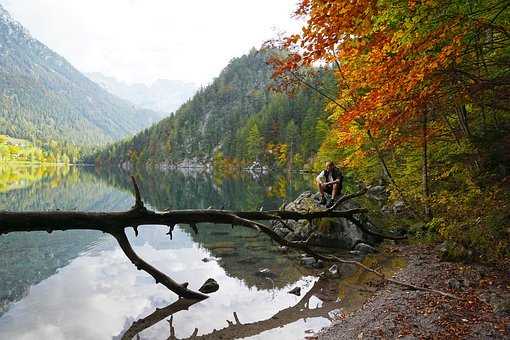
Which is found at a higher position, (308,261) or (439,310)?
(439,310)

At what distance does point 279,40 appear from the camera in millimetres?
12703

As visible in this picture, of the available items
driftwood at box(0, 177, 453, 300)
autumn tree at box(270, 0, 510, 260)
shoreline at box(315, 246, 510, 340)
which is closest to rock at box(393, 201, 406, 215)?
autumn tree at box(270, 0, 510, 260)

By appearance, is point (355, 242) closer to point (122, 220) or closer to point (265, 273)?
point (265, 273)

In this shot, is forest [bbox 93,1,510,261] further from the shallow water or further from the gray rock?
the gray rock

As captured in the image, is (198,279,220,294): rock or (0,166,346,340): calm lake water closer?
(0,166,346,340): calm lake water

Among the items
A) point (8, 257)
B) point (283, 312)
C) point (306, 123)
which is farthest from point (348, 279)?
point (306, 123)

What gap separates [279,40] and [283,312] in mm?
8427

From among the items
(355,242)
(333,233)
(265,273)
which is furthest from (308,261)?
(333,233)

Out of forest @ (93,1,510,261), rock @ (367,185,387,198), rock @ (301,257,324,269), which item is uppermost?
forest @ (93,1,510,261)

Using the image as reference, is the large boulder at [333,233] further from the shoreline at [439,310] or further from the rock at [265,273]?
the shoreline at [439,310]

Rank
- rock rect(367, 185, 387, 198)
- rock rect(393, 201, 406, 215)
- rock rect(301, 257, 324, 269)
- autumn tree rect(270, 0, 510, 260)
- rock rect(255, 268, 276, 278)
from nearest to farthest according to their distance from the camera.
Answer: autumn tree rect(270, 0, 510, 260) → rock rect(255, 268, 276, 278) → rock rect(301, 257, 324, 269) → rock rect(393, 201, 406, 215) → rock rect(367, 185, 387, 198)

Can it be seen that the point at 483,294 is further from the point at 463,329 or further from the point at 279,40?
the point at 279,40

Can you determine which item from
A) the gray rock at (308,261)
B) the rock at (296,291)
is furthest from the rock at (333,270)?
the rock at (296,291)

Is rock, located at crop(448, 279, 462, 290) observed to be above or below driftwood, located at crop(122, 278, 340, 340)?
above
